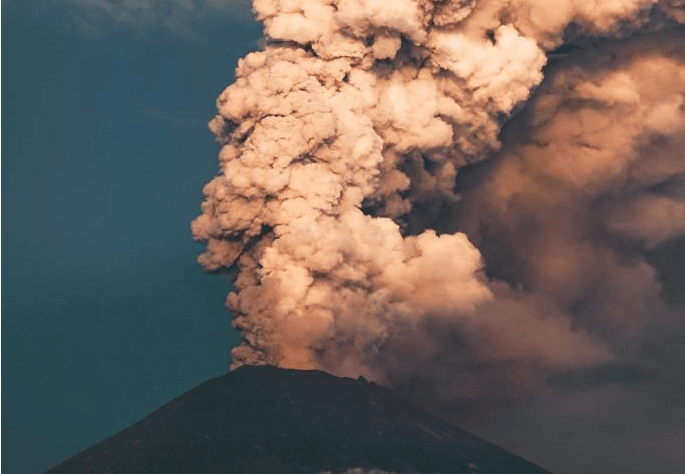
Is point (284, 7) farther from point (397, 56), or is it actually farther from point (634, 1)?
point (634, 1)

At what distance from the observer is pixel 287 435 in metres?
56.5

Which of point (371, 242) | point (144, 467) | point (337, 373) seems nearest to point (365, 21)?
point (371, 242)

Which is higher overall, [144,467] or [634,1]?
[634,1]

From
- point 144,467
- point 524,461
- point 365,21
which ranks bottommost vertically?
point 144,467

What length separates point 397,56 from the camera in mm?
58719

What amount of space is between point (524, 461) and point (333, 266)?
10.1 m

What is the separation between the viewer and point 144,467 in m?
55.7

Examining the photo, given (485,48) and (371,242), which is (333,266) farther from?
(485,48)

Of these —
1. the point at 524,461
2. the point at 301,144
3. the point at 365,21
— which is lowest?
the point at 524,461

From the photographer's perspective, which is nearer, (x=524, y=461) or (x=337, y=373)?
(x=337, y=373)

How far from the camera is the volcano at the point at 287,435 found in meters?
55.6

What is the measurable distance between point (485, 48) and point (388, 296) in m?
8.28

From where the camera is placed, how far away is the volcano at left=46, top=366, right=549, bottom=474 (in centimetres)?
5556

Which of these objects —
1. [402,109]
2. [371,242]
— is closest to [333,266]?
[371,242]
